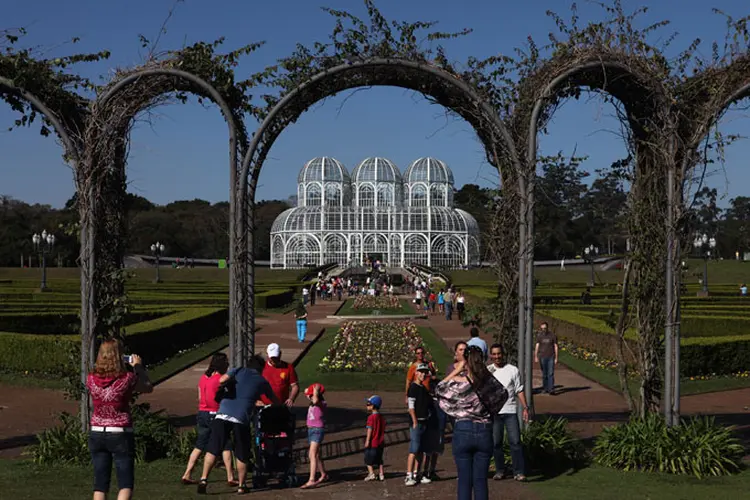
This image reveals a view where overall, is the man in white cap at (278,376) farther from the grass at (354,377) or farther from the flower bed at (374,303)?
the flower bed at (374,303)

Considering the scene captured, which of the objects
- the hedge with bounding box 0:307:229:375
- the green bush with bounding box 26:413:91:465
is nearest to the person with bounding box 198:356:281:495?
the green bush with bounding box 26:413:91:465

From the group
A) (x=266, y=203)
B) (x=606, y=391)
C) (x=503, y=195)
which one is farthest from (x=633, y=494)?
(x=266, y=203)

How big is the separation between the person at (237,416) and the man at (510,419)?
6.54ft

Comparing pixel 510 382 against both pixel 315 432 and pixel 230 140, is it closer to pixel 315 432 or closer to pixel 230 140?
pixel 315 432

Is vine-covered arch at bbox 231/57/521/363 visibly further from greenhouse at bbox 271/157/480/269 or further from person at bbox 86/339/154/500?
greenhouse at bbox 271/157/480/269

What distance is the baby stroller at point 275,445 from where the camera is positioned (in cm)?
717

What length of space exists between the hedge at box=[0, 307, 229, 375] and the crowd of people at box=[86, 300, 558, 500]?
5.92m

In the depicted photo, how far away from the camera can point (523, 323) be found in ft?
26.9

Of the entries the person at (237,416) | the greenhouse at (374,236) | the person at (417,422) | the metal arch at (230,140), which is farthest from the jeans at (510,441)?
the greenhouse at (374,236)

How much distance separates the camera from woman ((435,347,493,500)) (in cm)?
548

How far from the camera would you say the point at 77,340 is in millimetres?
12273

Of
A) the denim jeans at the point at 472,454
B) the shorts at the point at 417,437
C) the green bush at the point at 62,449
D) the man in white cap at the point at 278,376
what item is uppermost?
the man in white cap at the point at 278,376

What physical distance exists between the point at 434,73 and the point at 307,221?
61.6 meters

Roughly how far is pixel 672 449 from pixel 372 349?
447 inches
